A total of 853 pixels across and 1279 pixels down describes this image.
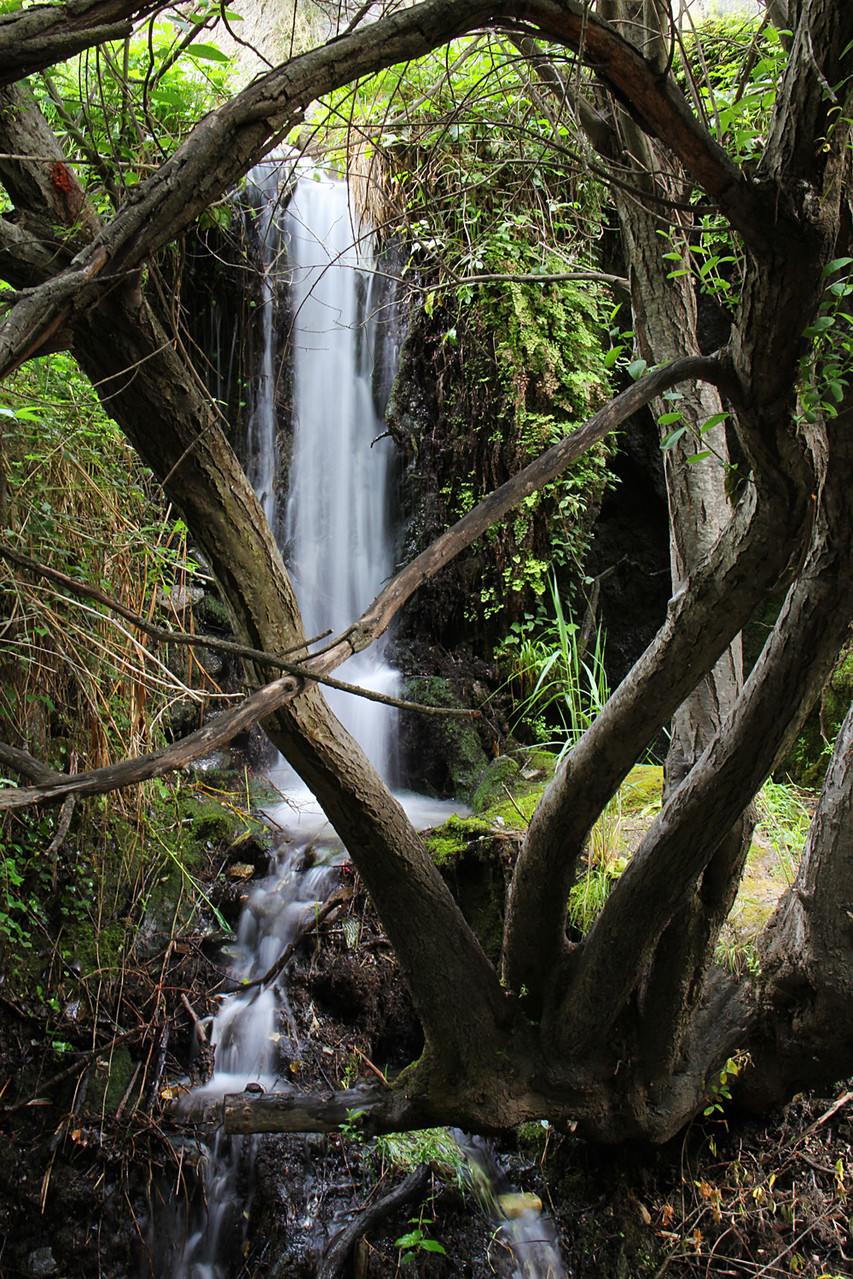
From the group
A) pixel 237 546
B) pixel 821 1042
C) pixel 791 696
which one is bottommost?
pixel 821 1042

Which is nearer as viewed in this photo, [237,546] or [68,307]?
[68,307]

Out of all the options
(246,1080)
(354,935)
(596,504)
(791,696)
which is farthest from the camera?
(596,504)

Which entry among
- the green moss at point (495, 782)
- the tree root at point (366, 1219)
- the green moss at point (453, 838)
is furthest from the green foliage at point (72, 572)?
the green moss at point (495, 782)

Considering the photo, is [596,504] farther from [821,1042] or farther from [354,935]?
[821,1042]

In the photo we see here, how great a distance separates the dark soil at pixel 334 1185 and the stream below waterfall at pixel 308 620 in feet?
0.15

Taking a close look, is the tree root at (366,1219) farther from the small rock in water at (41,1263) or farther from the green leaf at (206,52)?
the green leaf at (206,52)

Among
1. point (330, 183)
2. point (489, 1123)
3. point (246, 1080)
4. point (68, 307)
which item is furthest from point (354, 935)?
point (330, 183)

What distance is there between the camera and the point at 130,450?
3203mm

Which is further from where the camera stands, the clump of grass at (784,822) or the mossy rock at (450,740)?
the mossy rock at (450,740)

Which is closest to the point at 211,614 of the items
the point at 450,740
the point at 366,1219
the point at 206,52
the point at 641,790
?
the point at 450,740

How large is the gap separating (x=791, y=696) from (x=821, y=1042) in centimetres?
111

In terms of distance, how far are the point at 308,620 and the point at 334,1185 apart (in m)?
4.05

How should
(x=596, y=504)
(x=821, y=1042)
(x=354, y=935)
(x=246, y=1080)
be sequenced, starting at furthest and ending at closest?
1. (x=596, y=504)
2. (x=354, y=935)
3. (x=246, y=1080)
4. (x=821, y=1042)

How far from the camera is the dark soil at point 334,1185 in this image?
2.60m
